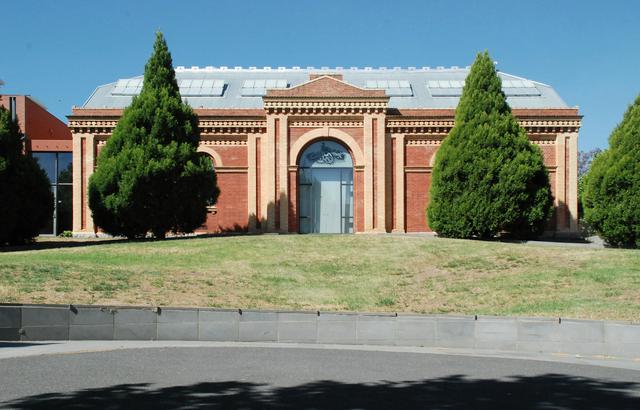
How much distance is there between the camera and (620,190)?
24.5 m

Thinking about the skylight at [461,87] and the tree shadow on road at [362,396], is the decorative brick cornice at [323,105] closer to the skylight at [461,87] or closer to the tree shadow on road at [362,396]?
the skylight at [461,87]

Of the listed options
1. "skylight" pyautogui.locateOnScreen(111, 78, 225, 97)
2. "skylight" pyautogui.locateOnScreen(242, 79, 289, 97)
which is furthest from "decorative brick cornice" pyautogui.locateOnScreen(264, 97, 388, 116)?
"skylight" pyautogui.locateOnScreen(111, 78, 225, 97)

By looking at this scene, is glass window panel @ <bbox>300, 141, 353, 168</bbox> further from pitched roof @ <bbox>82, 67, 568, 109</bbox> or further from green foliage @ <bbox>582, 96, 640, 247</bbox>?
green foliage @ <bbox>582, 96, 640, 247</bbox>

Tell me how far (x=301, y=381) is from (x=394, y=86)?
31734 mm

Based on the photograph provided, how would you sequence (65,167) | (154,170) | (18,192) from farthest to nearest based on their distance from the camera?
1. (65,167)
2. (154,170)
3. (18,192)

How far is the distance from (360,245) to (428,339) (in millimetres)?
11268

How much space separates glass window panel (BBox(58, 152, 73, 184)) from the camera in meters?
38.6

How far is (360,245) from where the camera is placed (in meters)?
24.5

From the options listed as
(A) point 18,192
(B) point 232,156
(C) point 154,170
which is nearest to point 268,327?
(C) point 154,170

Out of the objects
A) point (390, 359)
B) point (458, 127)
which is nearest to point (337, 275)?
point (390, 359)

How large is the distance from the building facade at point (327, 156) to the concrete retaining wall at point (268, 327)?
1769 cm

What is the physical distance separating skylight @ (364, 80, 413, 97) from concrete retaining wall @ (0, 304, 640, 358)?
Result: 1011 inches

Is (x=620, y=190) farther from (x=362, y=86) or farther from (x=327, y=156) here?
(x=362, y=86)

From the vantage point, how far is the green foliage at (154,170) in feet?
86.2
